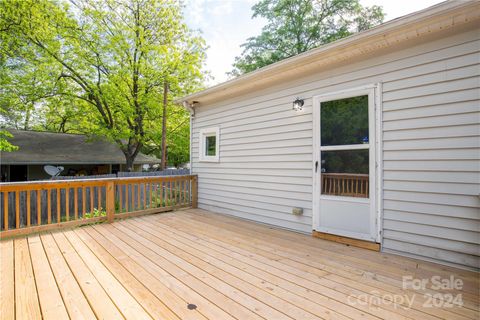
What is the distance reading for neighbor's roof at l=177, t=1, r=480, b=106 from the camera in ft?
7.04

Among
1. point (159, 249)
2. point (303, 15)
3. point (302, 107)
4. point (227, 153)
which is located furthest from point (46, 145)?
point (303, 15)

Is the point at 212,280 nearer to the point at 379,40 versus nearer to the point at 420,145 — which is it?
the point at 420,145

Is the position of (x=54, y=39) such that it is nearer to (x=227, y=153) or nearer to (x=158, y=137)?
(x=158, y=137)

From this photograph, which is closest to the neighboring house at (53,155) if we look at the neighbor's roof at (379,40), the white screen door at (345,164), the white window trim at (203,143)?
the white window trim at (203,143)

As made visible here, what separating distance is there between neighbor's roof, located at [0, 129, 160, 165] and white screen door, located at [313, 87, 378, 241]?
38.3 ft

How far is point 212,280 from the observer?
83.9 inches

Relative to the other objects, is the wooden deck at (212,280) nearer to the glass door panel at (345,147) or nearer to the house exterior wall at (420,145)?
the house exterior wall at (420,145)

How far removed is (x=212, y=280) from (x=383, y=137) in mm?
2469

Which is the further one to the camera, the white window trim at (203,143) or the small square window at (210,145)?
the small square window at (210,145)

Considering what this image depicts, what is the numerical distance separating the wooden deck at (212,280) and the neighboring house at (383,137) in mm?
378

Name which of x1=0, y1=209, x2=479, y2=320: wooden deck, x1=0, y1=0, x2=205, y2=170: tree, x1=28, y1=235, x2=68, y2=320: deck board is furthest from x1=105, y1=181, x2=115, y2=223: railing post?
x1=0, y1=0, x2=205, y2=170: tree

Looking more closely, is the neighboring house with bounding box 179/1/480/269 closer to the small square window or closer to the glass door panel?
the glass door panel

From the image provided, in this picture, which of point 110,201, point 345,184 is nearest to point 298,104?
point 345,184

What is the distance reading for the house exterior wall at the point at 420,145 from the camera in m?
2.27
